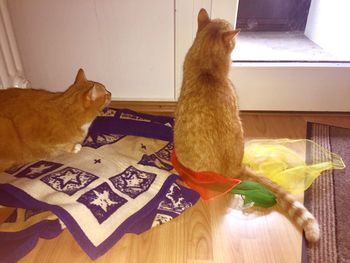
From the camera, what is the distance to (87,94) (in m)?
1.36

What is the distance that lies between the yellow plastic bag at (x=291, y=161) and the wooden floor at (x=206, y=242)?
18cm

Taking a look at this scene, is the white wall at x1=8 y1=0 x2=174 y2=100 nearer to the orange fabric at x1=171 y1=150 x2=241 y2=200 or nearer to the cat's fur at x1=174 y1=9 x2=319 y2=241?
the cat's fur at x1=174 y1=9 x2=319 y2=241

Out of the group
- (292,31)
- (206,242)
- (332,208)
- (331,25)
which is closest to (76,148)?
(206,242)

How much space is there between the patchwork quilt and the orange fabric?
46 millimetres

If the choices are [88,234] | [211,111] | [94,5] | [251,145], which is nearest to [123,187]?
[88,234]

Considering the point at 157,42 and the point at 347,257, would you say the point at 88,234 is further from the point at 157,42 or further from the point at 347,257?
the point at 157,42

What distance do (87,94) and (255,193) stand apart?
0.79 metres

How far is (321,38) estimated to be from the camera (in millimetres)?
1847

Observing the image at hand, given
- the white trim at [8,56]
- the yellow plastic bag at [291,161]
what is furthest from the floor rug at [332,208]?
the white trim at [8,56]

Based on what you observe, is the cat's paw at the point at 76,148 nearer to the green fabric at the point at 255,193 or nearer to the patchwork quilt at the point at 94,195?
the patchwork quilt at the point at 94,195

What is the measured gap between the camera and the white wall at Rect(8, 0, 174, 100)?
Result: 5.14 feet

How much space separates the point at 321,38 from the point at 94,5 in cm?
127

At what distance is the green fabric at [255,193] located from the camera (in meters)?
1.22

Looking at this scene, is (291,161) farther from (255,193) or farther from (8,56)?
(8,56)
